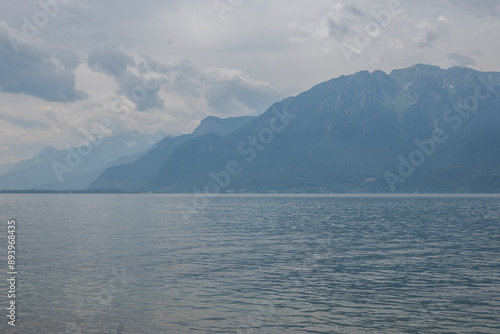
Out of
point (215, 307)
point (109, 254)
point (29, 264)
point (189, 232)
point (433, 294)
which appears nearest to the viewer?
point (215, 307)

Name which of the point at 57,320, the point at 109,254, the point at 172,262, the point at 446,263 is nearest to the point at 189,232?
the point at 109,254

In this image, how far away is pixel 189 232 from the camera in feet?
327

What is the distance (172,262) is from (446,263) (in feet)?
116

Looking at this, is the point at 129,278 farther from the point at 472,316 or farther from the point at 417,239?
the point at 417,239

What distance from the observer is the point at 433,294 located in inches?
1671

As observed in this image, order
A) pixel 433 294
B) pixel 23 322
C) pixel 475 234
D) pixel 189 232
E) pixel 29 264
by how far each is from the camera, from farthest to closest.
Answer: pixel 189 232, pixel 475 234, pixel 29 264, pixel 433 294, pixel 23 322

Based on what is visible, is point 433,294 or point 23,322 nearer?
point 23,322

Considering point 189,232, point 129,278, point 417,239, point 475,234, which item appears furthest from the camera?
point 189,232

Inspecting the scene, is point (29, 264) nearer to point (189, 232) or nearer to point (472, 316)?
point (189, 232)

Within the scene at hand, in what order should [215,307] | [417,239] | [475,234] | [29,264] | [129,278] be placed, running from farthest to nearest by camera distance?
[475,234] → [417,239] → [29,264] → [129,278] → [215,307]

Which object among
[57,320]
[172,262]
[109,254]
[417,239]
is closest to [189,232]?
[109,254]

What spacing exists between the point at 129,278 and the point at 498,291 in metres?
37.5

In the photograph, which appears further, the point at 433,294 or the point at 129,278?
the point at 129,278

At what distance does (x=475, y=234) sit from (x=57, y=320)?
82.6 metres
